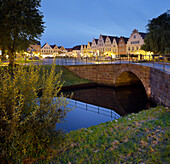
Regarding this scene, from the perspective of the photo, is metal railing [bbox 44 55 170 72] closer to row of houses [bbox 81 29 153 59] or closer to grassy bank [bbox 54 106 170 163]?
grassy bank [bbox 54 106 170 163]

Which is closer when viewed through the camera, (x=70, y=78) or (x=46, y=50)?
(x=70, y=78)

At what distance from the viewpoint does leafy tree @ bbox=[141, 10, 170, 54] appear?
3212 centimetres

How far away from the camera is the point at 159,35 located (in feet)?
107

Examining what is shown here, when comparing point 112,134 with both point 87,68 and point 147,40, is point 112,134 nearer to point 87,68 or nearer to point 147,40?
point 87,68

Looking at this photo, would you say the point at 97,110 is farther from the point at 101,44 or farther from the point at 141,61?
the point at 101,44

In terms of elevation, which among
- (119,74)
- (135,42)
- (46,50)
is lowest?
(119,74)

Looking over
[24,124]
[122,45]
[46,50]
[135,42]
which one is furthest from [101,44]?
[24,124]

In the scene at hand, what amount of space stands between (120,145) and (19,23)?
21261 millimetres

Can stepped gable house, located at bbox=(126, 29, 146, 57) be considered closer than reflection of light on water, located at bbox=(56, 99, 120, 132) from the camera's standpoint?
No

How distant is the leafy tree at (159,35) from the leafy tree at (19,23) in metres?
21.8

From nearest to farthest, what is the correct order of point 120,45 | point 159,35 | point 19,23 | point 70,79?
1. point 19,23
2. point 70,79
3. point 159,35
4. point 120,45

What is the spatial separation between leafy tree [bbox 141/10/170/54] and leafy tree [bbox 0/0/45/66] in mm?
21833

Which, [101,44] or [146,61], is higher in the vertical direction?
[101,44]

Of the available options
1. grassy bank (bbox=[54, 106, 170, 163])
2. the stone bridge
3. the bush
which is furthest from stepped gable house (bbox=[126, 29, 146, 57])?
the bush
